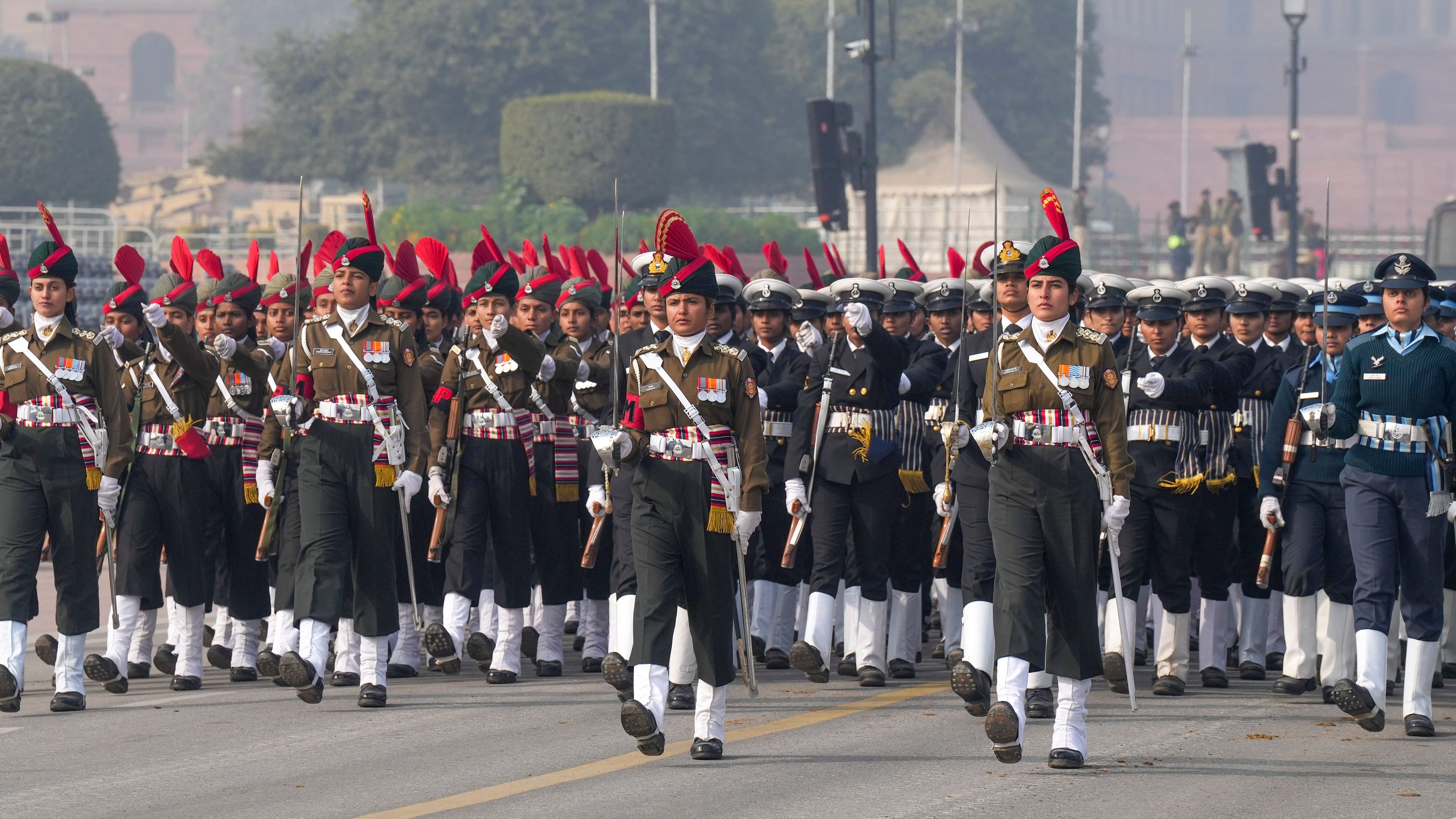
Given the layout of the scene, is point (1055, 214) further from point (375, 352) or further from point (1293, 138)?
point (1293, 138)

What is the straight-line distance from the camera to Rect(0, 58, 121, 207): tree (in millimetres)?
58688

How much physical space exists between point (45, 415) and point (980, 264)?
6238 mm

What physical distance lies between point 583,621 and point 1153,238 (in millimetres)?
46535

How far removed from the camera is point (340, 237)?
1252 cm

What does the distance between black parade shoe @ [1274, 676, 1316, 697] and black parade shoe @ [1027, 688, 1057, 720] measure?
1.54 metres

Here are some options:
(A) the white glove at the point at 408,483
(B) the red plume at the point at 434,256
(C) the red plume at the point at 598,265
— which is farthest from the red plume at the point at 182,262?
(C) the red plume at the point at 598,265

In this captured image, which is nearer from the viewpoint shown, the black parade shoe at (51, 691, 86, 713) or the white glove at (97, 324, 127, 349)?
the black parade shoe at (51, 691, 86, 713)

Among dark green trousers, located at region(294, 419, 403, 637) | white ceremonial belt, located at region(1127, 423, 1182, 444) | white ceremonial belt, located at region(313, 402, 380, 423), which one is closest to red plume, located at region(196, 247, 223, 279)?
white ceremonial belt, located at region(313, 402, 380, 423)

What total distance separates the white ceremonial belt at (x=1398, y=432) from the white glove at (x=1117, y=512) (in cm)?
164

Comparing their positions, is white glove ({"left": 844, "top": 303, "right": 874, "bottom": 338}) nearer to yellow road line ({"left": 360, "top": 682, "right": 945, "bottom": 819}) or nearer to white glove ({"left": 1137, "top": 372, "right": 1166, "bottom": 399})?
white glove ({"left": 1137, "top": 372, "right": 1166, "bottom": 399})

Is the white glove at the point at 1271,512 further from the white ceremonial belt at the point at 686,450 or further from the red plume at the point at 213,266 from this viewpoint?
the red plume at the point at 213,266

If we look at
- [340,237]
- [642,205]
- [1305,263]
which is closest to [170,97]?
[642,205]

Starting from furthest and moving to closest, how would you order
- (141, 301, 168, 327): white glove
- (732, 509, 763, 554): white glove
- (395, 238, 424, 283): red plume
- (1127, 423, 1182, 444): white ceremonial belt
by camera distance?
(395, 238, 424, 283): red plume, (1127, 423, 1182, 444): white ceremonial belt, (141, 301, 168, 327): white glove, (732, 509, 763, 554): white glove

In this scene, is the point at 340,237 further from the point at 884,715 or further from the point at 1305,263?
the point at 1305,263
